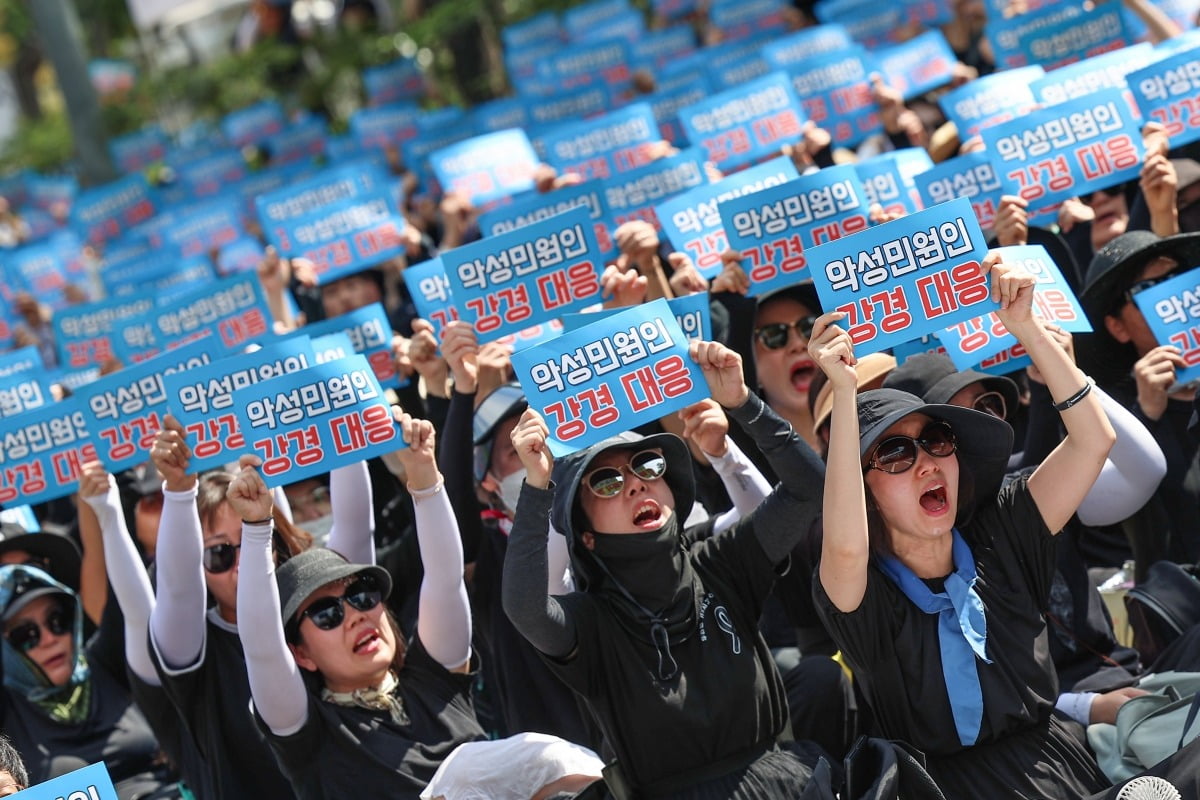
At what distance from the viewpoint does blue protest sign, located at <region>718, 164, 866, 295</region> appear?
241 inches

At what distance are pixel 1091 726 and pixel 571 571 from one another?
61.1 inches

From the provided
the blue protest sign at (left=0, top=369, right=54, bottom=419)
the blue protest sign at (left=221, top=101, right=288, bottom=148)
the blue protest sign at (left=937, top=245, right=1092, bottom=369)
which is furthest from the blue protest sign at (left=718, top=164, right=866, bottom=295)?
the blue protest sign at (left=221, top=101, right=288, bottom=148)

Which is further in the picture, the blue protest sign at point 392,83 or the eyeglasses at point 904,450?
the blue protest sign at point 392,83

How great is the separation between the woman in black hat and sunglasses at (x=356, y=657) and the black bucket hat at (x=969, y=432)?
1300 mm

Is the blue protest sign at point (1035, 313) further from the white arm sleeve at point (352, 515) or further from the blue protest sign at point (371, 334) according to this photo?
the blue protest sign at point (371, 334)

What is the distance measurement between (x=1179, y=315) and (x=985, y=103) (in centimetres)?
268

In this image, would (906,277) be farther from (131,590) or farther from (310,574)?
(131,590)

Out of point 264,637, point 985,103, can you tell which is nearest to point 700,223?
point 985,103

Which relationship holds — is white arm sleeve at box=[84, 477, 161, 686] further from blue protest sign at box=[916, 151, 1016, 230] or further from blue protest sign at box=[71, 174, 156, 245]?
blue protest sign at box=[71, 174, 156, 245]

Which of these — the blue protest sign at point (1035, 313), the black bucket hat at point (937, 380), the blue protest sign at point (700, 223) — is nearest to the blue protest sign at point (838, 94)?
the blue protest sign at point (700, 223)

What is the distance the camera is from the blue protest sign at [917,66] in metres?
9.23

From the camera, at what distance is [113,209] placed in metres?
14.1

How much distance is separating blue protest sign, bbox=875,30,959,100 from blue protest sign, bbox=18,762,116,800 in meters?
6.58

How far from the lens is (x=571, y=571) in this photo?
16.2 ft
